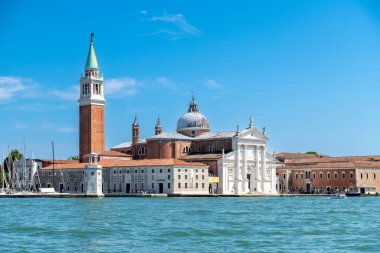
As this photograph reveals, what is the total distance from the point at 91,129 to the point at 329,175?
2514 cm

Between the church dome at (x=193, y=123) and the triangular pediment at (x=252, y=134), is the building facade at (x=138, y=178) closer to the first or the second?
the triangular pediment at (x=252, y=134)

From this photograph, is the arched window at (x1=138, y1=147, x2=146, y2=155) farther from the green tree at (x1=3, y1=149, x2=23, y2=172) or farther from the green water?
the green water

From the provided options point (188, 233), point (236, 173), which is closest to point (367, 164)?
point (236, 173)

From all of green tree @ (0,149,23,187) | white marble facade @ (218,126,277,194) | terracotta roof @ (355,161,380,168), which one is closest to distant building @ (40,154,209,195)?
white marble facade @ (218,126,277,194)

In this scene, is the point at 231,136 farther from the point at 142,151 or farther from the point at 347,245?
the point at 347,245

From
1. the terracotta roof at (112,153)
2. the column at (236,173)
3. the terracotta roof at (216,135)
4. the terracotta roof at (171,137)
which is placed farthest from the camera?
the terracotta roof at (112,153)

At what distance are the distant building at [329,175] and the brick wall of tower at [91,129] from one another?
20008 millimetres

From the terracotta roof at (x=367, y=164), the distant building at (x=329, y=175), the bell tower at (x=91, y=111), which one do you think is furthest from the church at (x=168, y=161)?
the terracotta roof at (x=367, y=164)

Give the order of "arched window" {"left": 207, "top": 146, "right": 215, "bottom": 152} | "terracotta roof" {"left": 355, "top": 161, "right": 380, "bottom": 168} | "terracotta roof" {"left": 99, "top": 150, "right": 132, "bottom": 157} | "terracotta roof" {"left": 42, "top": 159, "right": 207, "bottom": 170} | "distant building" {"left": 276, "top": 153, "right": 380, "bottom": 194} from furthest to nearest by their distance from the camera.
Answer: "terracotta roof" {"left": 355, "top": 161, "right": 380, "bottom": 168} < "distant building" {"left": 276, "top": 153, "right": 380, "bottom": 194} < "terracotta roof" {"left": 99, "top": 150, "right": 132, "bottom": 157} < "arched window" {"left": 207, "top": 146, "right": 215, "bottom": 152} < "terracotta roof" {"left": 42, "top": 159, "right": 207, "bottom": 170}

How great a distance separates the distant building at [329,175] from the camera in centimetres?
8012

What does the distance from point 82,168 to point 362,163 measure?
29.0 m

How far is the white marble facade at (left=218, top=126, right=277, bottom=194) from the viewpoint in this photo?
73.9 m

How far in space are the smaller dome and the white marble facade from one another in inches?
332

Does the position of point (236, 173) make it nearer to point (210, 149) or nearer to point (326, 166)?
point (210, 149)
